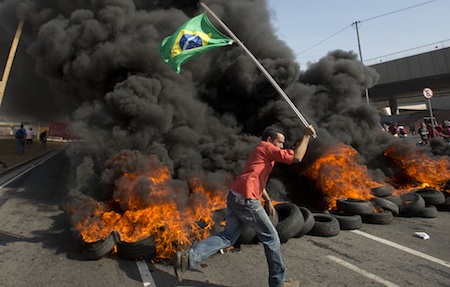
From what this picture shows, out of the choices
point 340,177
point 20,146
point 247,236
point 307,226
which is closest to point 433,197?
point 340,177

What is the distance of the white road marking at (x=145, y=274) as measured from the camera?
345 cm

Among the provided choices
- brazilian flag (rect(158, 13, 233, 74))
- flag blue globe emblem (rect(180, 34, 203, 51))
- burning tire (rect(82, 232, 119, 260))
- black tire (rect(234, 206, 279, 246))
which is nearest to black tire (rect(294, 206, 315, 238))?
black tire (rect(234, 206, 279, 246))

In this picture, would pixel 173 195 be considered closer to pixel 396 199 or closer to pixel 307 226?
pixel 307 226

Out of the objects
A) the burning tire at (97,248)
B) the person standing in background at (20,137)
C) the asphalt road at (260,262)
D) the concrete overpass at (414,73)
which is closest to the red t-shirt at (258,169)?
the asphalt road at (260,262)

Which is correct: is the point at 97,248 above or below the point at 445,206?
above

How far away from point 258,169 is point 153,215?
2.15m

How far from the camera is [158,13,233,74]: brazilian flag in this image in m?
4.99

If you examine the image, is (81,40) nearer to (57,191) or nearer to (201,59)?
(201,59)

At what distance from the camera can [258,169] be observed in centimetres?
328

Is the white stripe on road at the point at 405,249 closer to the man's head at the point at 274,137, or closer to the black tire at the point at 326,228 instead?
the black tire at the point at 326,228

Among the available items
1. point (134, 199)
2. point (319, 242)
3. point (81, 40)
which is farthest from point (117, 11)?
point (319, 242)

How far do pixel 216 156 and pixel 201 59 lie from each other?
14.1 ft

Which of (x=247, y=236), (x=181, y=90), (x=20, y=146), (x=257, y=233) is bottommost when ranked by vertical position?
(x=247, y=236)

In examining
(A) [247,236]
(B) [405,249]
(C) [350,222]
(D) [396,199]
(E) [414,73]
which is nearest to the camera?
(B) [405,249]
